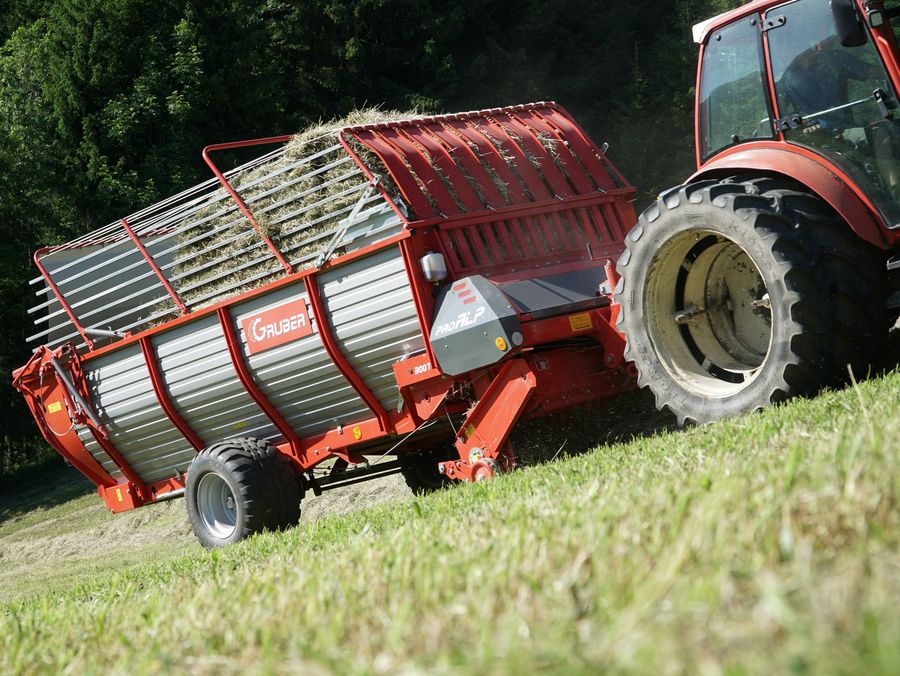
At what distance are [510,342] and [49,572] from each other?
7.32 m

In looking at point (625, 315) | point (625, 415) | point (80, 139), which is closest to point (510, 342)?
point (625, 315)

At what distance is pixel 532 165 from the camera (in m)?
8.55

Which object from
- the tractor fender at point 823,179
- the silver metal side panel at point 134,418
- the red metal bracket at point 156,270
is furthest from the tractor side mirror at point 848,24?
the silver metal side panel at point 134,418

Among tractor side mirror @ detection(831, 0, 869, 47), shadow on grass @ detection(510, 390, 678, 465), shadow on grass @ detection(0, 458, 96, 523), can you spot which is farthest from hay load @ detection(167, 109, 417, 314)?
shadow on grass @ detection(0, 458, 96, 523)

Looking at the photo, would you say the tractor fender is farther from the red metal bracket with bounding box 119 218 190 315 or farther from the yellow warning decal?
the red metal bracket with bounding box 119 218 190 315

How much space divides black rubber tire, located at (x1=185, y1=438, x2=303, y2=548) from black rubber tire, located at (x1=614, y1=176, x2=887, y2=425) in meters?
3.15

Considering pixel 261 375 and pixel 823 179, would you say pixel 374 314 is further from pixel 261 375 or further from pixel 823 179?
A: pixel 823 179

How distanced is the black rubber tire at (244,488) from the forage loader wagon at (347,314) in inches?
0.6

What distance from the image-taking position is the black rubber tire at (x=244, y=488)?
28.3ft

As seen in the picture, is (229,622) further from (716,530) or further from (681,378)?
(681,378)

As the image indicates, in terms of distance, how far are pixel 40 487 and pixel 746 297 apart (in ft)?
56.2

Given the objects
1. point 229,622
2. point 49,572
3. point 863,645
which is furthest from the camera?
point 49,572

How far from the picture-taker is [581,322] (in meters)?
7.45

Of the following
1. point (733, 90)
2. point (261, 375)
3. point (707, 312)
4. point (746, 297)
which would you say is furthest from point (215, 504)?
point (733, 90)
